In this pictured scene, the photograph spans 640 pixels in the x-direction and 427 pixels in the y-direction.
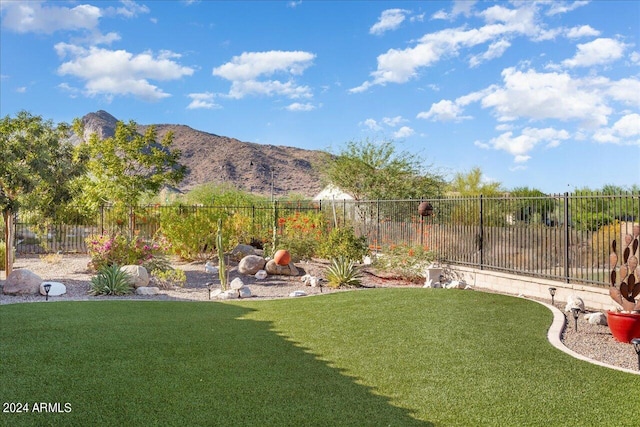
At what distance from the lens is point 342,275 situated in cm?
1284

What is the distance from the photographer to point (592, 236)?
11.3 m

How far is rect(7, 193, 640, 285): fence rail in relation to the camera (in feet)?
36.8

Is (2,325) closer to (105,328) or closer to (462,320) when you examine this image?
(105,328)

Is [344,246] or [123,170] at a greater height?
[123,170]

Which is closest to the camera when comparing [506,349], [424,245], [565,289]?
[506,349]

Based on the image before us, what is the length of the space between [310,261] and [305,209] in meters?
3.21

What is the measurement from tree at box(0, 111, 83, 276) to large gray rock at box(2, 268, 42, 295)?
1931 millimetres

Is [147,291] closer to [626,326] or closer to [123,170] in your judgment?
[123,170]

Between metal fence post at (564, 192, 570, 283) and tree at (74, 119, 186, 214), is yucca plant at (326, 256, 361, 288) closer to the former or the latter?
metal fence post at (564, 192, 570, 283)

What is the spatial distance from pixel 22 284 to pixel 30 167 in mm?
3405

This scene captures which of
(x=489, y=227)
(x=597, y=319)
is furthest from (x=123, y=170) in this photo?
(x=597, y=319)

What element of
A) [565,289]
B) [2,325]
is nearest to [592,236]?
[565,289]

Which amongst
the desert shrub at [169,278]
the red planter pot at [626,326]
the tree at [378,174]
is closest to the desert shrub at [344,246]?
the desert shrub at [169,278]

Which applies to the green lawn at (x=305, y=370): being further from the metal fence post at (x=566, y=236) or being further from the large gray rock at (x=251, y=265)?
the large gray rock at (x=251, y=265)
